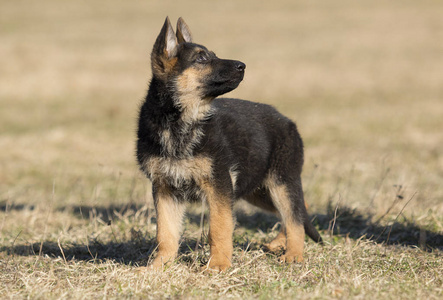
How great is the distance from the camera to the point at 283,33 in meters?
38.3

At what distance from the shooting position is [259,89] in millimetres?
23734

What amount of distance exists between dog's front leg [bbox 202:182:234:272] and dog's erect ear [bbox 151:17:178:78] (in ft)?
4.11

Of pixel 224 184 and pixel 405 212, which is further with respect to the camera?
pixel 405 212

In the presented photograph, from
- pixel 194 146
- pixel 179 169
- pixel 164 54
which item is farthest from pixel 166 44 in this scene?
pixel 179 169

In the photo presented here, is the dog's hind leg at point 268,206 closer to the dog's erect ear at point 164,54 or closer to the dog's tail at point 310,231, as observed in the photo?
the dog's tail at point 310,231

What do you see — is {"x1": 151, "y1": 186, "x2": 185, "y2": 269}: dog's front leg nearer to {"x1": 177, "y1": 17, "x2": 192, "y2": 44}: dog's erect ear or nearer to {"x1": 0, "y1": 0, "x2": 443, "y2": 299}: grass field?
{"x1": 0, "y1": 0, "x2": 443, "y2": 299}: grass field

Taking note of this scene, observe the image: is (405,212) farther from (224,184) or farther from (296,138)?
(224,184)

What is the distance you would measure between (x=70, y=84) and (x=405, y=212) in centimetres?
1838

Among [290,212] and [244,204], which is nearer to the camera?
[290,212]

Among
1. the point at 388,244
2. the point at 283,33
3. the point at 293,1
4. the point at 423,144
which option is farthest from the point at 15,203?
the point at 293,1

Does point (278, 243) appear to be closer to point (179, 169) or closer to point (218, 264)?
point (218, 264)

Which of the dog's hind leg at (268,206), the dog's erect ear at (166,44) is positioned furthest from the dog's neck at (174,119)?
the dog's hind leg at (268,206)

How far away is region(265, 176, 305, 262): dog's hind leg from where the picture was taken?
571 centimetres

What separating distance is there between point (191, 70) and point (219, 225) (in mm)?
1593
